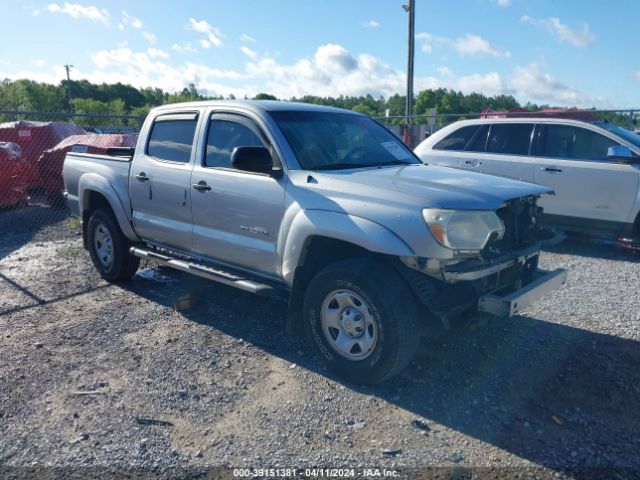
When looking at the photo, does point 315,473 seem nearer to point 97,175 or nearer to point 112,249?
point 112,249

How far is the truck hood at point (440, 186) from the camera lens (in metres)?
3.56

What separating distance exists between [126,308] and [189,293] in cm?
63

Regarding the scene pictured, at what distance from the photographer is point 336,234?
12.2 ft

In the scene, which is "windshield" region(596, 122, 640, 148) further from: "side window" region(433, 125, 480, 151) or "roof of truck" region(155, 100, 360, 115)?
"roof of truck" region(155, 100, 360, 115)

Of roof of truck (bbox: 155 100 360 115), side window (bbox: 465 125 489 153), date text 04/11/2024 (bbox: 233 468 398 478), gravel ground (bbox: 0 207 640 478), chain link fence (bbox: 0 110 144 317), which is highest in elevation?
roof of truck (bbox: 155 100 360 115)

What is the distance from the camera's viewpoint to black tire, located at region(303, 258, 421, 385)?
354 centimetres

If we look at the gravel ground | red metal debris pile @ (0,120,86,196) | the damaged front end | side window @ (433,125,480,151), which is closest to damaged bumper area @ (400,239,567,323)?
the damaged front end

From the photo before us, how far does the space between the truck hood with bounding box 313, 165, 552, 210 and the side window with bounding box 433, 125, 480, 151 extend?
13.9 feet

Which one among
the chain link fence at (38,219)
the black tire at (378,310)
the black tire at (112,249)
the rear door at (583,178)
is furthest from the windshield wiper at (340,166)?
the rear door at (583,178)

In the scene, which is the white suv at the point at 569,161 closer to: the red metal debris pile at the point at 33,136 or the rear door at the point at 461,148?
the rear door at the point at 461,148

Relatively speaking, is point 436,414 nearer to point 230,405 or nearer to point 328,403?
point 328,403

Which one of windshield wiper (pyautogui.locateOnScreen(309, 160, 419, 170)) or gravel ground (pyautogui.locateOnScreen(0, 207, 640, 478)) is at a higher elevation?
windshield wiper (pyautogui.locateOnScreen(309, 160, 419, 170))

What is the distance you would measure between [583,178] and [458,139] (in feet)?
6.34

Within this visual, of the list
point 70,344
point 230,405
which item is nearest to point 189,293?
point 70,344
